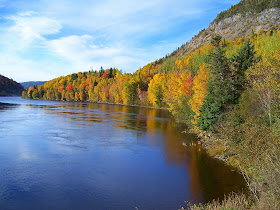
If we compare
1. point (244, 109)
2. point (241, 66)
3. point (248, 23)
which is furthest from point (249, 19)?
point (244, 109)

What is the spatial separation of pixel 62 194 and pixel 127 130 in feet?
68.7

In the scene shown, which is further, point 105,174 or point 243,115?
point 243,115

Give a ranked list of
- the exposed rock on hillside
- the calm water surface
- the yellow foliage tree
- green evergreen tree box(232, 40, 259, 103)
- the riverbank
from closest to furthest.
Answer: the riverbank < the calm water surface < green evergreen tree box(232, 40, 259, 103) < the yellow foliage tree < the exposed rock on hillside

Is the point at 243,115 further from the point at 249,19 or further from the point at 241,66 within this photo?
the point at 249,19

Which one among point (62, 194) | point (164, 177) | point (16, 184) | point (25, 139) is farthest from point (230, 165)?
point (25, 139)

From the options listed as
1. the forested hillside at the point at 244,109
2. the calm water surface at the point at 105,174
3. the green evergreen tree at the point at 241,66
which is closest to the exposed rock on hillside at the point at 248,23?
the forested hillside at the point at 244,109

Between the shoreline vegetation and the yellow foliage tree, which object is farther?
the yellow foliage tree

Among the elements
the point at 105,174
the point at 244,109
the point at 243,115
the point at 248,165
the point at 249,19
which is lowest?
the point at 105,174

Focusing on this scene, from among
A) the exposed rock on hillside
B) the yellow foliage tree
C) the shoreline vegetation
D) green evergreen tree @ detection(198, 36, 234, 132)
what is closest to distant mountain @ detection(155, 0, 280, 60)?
the exposed rock on hillside

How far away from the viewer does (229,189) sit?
565 inches

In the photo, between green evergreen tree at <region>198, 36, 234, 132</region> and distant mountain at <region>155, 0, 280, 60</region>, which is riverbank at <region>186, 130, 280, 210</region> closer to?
green evergreen tree at <region>198, 36, 234, 132</region>

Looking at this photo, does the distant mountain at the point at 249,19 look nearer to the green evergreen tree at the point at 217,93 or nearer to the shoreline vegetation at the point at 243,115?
the shoreline vegetation at the point at 243,115

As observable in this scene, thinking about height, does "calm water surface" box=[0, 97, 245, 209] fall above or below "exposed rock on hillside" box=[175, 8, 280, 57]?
below

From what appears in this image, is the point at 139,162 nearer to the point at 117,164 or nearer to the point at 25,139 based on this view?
the point at 117,164
